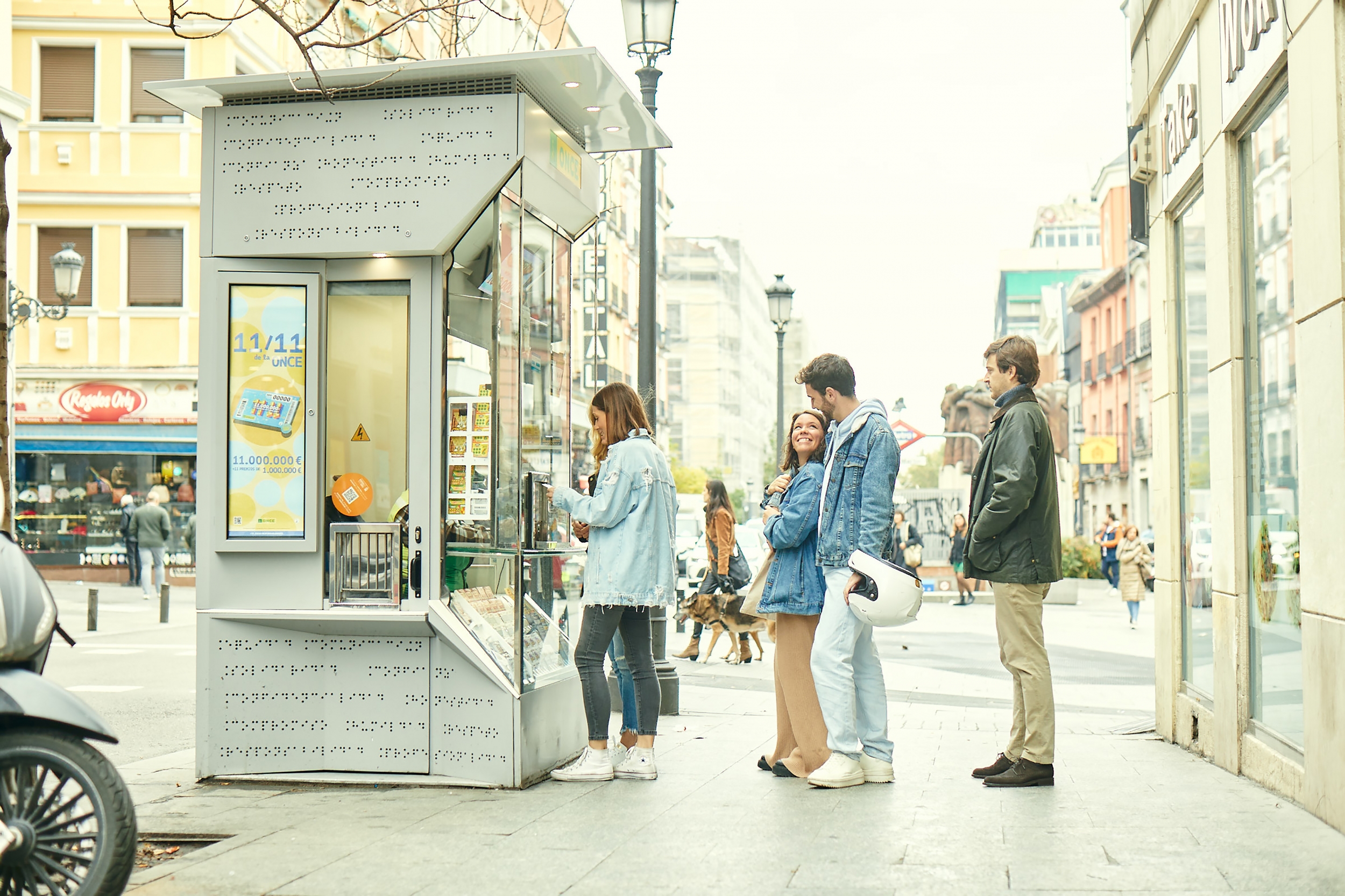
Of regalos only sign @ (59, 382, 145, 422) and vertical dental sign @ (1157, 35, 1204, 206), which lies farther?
regalos only sign @ (59, 382, 145, 422)

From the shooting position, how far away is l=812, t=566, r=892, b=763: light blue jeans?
6.83 meters

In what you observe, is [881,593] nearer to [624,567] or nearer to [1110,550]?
[624,567]

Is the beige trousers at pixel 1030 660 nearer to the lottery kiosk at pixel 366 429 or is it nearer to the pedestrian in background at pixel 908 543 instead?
the lottery kiosk at pixel 366 429

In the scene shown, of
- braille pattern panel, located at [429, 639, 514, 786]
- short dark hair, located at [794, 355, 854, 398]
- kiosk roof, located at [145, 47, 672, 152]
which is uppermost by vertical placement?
kiosk roof, located at [145, 47, 672, 152]

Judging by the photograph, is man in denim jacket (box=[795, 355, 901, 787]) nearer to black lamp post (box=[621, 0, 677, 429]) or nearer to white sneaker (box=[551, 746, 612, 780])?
white sneaker (box=[551, 746, 612, 780])

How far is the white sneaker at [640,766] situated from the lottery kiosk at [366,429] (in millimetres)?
448

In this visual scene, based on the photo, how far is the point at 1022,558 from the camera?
6.90 m

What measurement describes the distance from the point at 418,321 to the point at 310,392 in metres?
0.67

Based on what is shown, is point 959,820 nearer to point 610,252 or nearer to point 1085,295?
point 610,252

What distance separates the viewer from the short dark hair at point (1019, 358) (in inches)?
282

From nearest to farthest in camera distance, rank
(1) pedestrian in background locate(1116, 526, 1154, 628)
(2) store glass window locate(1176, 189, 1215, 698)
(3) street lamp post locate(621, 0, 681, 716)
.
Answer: (2) store glass window locate(1176, 189, 1215, 698) < (3) street lamp post locate(621, 0, 681, 716) < (1) pedestrian in background locate(1116, 526, 1154, 628)

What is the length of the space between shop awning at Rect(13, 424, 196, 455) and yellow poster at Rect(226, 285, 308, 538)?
2302 centimetres

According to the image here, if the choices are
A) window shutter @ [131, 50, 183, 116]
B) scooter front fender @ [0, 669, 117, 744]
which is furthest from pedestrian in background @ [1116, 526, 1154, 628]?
window shutter @ [131, 50, 183, 116]

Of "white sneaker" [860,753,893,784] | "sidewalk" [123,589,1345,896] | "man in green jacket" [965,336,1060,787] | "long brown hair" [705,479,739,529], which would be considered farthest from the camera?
"long brown hair" [705,479,739,529]
